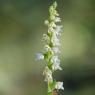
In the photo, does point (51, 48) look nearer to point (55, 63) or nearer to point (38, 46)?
point (55, 63)

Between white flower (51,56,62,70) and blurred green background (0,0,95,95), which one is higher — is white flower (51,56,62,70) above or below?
below

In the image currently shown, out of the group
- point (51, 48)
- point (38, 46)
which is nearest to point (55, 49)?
point (51, 48)

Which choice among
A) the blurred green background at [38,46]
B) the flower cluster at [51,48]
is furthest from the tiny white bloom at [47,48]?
the blurred green background at [38,46]

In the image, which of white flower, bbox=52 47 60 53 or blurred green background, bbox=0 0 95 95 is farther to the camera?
blurred green background, bbox=0 0 95 95

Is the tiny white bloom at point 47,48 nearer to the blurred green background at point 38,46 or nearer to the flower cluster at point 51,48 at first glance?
the flower cluster at point 51,48

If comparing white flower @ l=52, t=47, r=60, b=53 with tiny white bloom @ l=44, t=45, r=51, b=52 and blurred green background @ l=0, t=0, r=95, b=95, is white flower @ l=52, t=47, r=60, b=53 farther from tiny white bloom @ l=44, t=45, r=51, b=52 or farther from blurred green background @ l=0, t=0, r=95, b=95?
blurred green background @ l=0, t=0, r=95, b=95

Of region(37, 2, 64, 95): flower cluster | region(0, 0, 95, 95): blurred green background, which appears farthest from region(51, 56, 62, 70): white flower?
region(0, 0, 95, 95): blurred green background

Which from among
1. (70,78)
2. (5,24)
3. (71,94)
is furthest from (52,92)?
(5,24)
